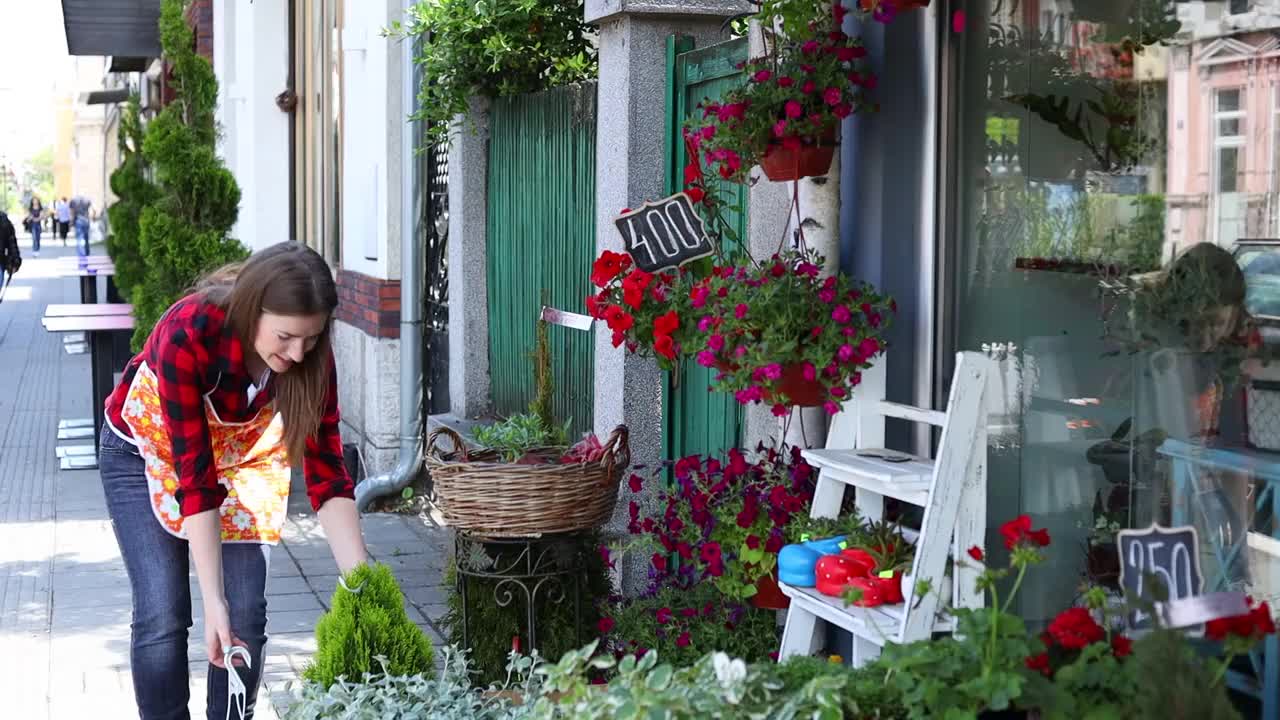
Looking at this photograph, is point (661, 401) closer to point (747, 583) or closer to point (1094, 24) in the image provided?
point (747, 583)

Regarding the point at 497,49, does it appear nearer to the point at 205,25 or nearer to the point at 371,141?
the point at 371,141

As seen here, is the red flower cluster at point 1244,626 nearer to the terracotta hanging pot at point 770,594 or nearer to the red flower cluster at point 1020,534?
the red flower cluster at point 1020,534

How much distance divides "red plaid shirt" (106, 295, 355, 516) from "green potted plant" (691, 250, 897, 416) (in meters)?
0.92

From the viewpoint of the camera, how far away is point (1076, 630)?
247 centimetres

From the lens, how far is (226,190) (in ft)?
30.8

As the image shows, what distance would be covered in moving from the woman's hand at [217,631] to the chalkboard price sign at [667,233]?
1513 millimetres

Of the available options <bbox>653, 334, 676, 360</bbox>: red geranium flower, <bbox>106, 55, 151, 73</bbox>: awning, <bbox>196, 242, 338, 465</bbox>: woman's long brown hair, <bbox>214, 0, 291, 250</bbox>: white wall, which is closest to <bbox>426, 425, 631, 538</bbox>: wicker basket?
<bbox>653, 334, 676, 360</bbox>: red geranium flower

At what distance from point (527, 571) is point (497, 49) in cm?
288

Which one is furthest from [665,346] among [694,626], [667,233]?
[694,626]

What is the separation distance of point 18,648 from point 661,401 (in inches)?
98.5

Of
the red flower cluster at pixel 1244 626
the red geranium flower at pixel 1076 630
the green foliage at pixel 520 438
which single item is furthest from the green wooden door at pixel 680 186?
the red flower cluster at pixel 1244 626

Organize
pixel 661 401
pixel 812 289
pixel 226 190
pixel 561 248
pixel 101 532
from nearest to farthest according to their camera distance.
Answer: pixel 812 289, pixel 661 401, pixel 561 248, pixel 101 532, pixel 226 190

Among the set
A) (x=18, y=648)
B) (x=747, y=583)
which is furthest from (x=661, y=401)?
(x=18, y=648)

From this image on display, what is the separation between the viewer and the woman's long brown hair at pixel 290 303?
10.8 ft
